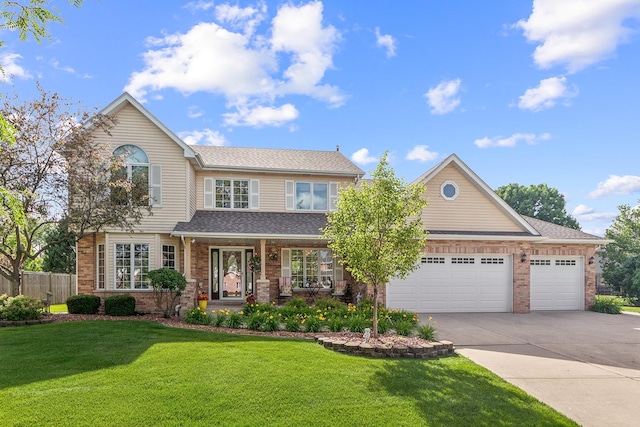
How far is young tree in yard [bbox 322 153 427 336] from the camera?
30.9ft

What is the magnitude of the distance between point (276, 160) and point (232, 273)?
5342 millimetres

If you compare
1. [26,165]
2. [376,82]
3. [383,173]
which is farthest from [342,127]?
[26,165]

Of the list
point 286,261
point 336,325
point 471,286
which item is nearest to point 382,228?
point 336,325

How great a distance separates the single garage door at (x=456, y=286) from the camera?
51.8 feet

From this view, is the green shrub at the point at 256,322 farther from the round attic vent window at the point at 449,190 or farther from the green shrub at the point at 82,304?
the round attic vent window at the point at 449,190

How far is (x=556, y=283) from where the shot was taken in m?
17.1

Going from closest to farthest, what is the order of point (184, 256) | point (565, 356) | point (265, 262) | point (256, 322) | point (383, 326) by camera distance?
1. point (565, 356)
2. point (383, 326)
3. point (256, 322)
4. point (184, 256)
5. point (265, 262)

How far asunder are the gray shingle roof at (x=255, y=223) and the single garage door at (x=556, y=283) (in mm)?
8938

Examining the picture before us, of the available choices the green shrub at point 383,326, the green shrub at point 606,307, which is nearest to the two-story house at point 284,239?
the green shrub at point 606,307

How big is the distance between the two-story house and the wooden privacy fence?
21.5 feet

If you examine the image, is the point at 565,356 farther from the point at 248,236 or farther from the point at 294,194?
the point at 294,194

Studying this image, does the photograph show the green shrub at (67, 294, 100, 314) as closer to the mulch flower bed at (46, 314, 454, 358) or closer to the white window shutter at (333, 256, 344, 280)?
the mulch flower bed at (46, 314, 454, 358)

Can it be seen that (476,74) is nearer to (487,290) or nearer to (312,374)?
(487,290)

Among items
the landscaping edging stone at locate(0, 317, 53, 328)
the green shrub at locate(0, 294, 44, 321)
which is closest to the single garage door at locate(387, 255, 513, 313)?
the landscaping edging stone at locate(0, 317, 53, 328)
